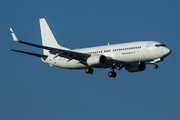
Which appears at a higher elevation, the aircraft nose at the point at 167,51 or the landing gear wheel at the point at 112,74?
the aircraft nose at the point at 167,51

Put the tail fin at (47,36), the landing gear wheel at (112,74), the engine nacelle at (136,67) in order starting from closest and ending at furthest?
the engine nacelle at (136,67), the landing gear wheel at (112,74), the tail fin at (47,36)

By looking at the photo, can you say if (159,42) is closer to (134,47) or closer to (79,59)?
(134,47)

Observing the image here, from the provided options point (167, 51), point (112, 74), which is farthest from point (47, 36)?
point (167, 51)

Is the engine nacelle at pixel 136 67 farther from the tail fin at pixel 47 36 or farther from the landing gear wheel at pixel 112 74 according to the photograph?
the tail fin at pixel 47 36

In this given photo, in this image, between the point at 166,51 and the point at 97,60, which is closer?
the point at 166,51

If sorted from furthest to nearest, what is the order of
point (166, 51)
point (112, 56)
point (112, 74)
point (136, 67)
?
point (112, 74) < point (136, 67) < point (112, 56) < point (166, 51)

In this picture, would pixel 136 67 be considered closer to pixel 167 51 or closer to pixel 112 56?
pixel 112 56

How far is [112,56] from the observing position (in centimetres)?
7575

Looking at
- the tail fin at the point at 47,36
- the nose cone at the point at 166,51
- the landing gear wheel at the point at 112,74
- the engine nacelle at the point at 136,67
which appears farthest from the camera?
the tail fin at the point at 47,36

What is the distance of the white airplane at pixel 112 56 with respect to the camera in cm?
7250

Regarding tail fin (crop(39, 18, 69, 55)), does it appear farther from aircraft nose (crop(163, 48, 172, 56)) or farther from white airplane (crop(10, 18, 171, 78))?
aircraft nose (crop(163, 48, 172, 56))

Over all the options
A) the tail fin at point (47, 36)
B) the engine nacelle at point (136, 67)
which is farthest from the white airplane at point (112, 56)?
the tail fin at point (47, 36)

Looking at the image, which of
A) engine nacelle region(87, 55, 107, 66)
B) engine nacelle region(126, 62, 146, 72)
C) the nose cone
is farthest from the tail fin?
the nose cone

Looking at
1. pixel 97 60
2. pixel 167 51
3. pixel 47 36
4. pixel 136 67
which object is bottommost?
pixel 136 67
